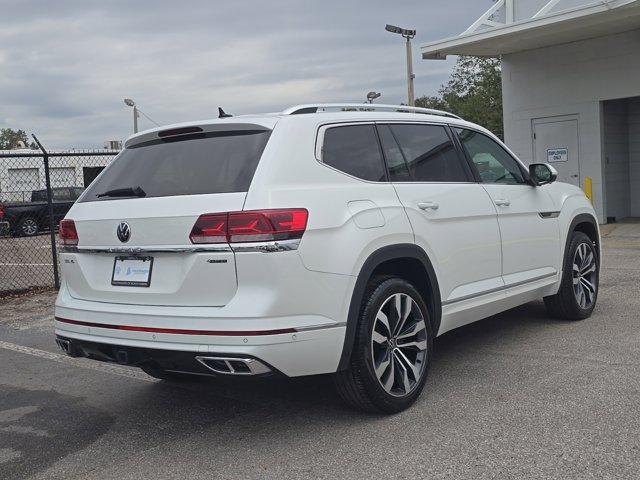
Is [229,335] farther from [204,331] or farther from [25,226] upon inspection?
[25,226]

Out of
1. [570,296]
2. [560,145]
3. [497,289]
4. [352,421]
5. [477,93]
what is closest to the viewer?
[352,421]

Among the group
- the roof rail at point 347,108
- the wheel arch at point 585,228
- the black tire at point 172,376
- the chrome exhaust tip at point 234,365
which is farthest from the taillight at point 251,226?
the wheel arch at point 585,228

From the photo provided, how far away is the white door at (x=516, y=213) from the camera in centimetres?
548

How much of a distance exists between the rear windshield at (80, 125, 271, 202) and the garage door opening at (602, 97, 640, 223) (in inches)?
514

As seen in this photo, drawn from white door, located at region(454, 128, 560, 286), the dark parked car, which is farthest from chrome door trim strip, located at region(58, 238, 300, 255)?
the dark parked car

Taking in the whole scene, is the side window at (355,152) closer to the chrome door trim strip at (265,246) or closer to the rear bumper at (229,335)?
the chrome door trim strip at (265,246)

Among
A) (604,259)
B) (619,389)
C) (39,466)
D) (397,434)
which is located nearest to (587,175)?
(604,259)

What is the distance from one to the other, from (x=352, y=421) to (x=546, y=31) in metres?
11.9

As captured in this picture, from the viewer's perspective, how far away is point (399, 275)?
15.2ft

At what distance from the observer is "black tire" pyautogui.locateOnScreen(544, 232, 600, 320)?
20.8ft

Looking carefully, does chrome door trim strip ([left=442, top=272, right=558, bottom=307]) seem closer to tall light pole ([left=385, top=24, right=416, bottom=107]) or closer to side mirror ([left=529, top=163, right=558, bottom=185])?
side mirror ([left=529, top=163, right=558, bottom=185])

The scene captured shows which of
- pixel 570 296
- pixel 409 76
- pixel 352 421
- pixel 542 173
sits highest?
pixel 409 76

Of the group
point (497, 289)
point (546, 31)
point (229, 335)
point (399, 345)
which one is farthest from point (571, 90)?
point (229, 335)

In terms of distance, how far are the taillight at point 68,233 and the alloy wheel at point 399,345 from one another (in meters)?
1.90
